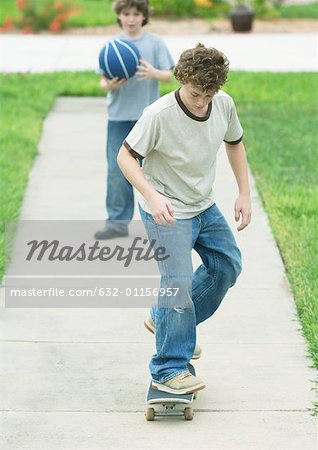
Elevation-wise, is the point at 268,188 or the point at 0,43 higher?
the point at 268,188

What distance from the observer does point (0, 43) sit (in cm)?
2166

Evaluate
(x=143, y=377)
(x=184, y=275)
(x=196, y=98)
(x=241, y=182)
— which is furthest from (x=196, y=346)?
(x=196, y=98)

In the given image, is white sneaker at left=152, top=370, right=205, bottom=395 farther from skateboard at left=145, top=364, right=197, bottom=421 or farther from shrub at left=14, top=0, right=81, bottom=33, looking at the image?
shrub at left=14, top=0, right=81, bottom=33

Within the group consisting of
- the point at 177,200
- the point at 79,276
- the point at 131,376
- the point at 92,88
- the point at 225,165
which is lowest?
the point at 92,88

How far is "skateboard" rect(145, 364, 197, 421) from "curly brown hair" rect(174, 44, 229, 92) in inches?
57.5

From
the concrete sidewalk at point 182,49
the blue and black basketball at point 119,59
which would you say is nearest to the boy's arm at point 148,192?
the blue and black basketball at point 119,59

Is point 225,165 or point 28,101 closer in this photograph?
point 225,165

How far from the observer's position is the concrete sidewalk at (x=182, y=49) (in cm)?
1847

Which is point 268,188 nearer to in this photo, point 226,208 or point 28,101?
point 226,208

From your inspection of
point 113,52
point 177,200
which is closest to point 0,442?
point 177,200

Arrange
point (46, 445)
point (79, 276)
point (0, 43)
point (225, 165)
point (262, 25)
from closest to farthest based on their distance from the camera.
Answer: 1. point (46, 445)
2. point (79, 276)
3. point (225, 165)
4. point (0, 43)
5. point (262, 25)

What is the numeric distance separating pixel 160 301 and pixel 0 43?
16.9 metres

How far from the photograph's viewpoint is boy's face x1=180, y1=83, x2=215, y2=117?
5.21 metres

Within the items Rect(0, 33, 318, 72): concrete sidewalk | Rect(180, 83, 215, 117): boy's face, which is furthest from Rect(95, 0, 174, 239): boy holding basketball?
Rect(0, 33, 318, 72): concrete sidewalk
